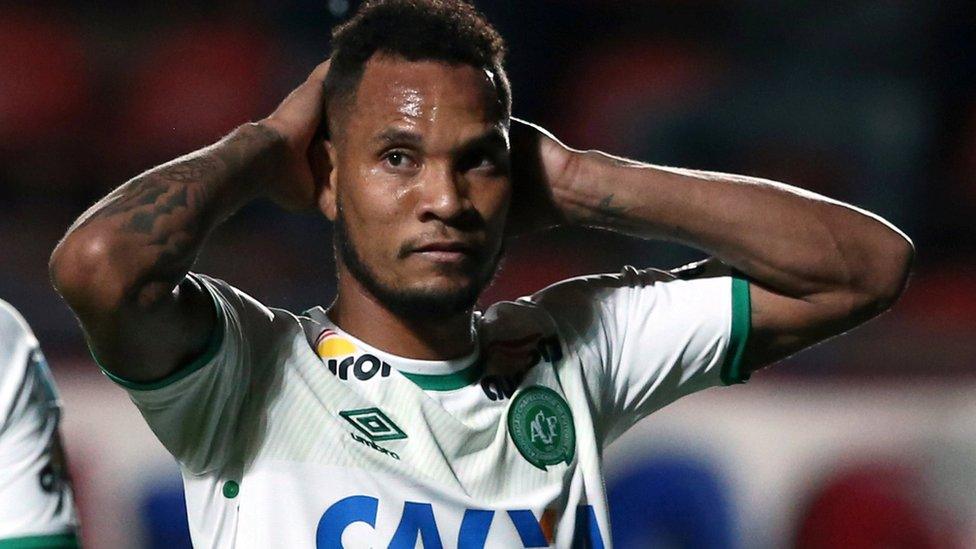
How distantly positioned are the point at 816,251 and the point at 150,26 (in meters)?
2.90

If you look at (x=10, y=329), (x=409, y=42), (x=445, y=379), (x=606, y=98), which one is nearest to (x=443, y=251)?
(x=445, y=379)

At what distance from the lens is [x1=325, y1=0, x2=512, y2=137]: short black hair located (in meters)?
1.92

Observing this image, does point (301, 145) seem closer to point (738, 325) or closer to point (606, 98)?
point (738, 325)

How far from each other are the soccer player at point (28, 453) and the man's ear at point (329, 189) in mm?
689

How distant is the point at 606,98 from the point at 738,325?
247 cm

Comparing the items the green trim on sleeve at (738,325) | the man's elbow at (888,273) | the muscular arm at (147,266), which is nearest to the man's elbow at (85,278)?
the muscular arm at (147,266)

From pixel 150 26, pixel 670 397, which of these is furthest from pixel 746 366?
pixel 150 26

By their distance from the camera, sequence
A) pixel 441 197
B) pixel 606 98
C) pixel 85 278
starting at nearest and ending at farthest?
1. pixel 85 278
2. pixel 441 197
3. pixel 606 98

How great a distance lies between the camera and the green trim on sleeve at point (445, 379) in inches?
75.0

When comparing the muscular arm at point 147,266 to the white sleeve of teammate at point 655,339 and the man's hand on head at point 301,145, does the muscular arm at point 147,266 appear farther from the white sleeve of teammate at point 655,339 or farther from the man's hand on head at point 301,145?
the white sleeve of teammate at point 655,339

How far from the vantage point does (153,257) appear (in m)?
1.62

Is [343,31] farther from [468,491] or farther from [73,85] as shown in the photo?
[73,85]

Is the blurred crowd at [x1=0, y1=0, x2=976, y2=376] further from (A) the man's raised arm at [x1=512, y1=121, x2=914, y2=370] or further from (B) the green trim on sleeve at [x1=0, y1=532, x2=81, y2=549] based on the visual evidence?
(B) the green trim on sleeve at [x1=0, y1=532, x2=81, y2=549]

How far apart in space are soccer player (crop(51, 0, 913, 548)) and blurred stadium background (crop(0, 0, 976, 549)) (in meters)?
1.48
